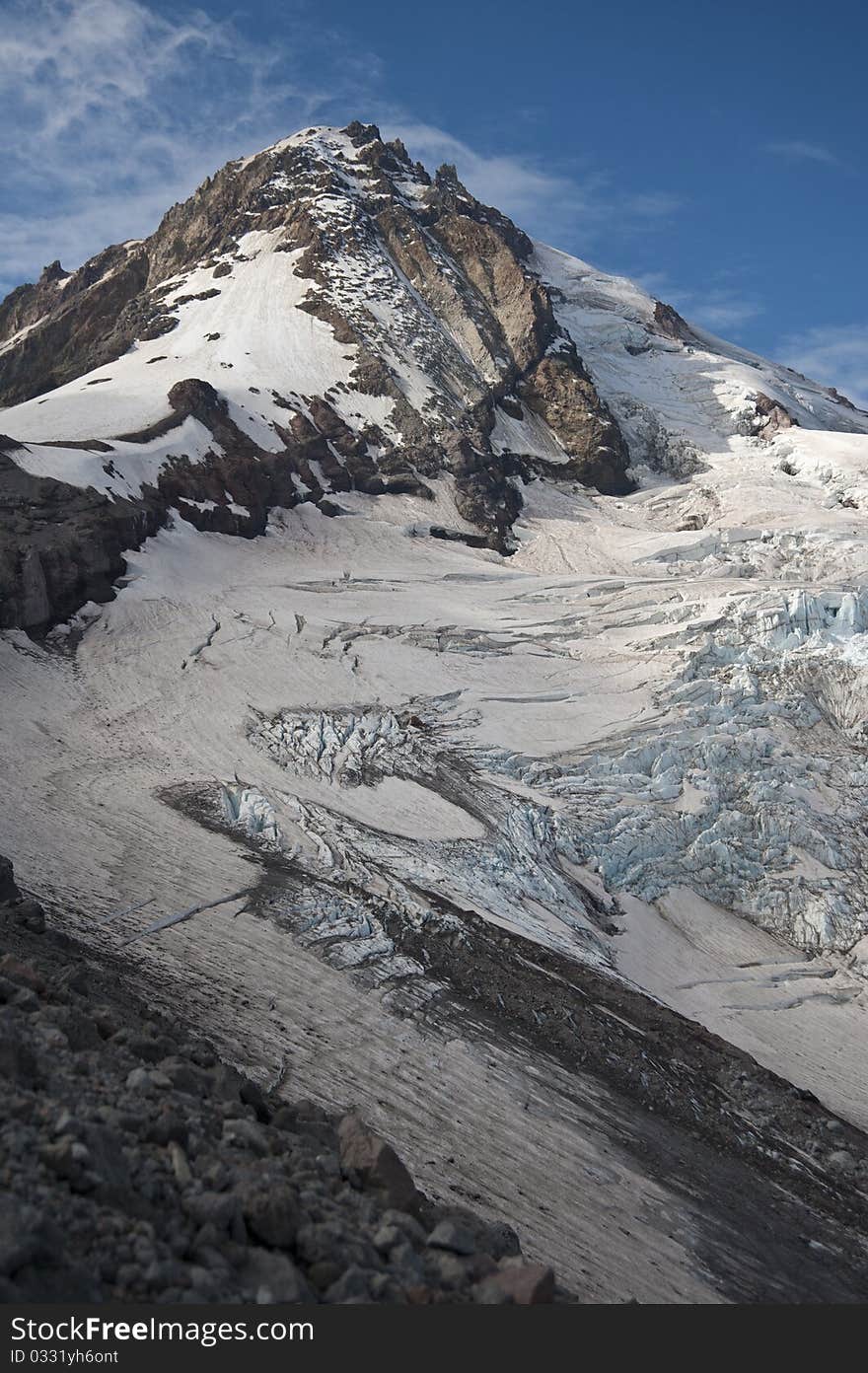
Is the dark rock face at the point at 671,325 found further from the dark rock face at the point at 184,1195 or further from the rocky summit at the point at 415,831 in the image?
the dark rock face at the point at 184,1195

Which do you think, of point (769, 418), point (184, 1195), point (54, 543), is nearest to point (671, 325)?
point (769, 418)

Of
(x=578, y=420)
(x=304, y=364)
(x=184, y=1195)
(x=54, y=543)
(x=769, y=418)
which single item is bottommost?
(x=184, y=1195)

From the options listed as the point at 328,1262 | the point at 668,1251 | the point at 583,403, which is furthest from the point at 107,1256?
the point at 583,403

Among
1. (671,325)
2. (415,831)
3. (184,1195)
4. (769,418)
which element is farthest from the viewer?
(671,325)

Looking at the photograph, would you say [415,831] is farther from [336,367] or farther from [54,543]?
[336,367]

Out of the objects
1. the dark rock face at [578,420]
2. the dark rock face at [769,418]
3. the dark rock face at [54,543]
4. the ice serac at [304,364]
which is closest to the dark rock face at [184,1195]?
the dark rock face at [54,543]

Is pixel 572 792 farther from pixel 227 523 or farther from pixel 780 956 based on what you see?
pixel 227 523

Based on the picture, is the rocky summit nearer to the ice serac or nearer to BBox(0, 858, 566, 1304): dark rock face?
BBox(0, 858, 566, 1304): dark rock face
